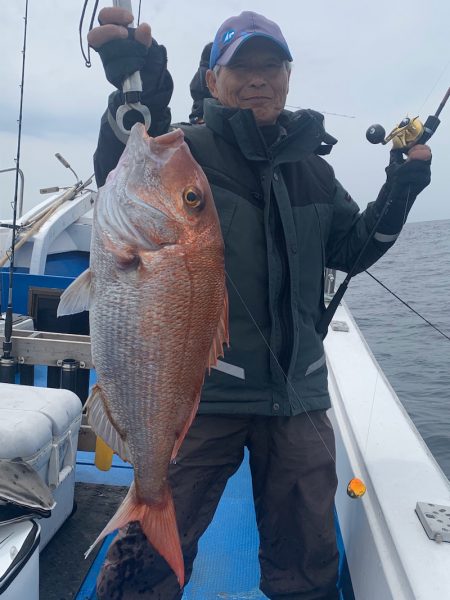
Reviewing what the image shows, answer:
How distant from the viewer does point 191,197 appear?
61.5 inches

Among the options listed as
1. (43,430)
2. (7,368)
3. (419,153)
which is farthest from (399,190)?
(7,368)

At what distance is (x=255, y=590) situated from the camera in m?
2.55

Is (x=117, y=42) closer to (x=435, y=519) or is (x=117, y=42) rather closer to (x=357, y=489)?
(x=357, y=489)

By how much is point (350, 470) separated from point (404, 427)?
0.41 metres

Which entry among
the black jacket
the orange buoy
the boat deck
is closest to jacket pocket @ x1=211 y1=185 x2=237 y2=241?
the black jacket

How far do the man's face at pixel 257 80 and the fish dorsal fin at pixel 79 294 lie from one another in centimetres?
90

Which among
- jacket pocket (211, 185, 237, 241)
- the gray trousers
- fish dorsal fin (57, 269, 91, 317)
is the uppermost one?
jacket pocket (211, 185, 237, 241)

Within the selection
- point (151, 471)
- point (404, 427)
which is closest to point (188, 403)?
point (151, 471)

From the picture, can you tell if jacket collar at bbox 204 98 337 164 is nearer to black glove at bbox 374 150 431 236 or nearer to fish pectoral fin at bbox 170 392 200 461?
black glove at bbox 374 150 431 236

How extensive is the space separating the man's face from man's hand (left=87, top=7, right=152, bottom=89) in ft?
1.54

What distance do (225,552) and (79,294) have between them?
176cm

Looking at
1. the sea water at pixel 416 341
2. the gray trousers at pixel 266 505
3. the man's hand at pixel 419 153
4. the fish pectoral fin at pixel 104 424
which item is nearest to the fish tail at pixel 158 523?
the fish pectoral fin at pixel 104 424

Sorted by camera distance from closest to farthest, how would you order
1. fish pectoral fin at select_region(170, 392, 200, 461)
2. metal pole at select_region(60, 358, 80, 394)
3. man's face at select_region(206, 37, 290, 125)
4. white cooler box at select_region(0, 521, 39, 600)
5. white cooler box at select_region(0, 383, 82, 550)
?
white cooler box at select_region(0, 521, 39, 600)
fish pectoral fin at select_region(170, 392, 200, 461)
white cooler box at select_region(0, 383, 82, 550)
man's face at select_region(206, 37, 290, 125)
metal pole at select_region(60, 358, 80, 394)

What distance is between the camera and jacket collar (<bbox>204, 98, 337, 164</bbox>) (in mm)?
1982
